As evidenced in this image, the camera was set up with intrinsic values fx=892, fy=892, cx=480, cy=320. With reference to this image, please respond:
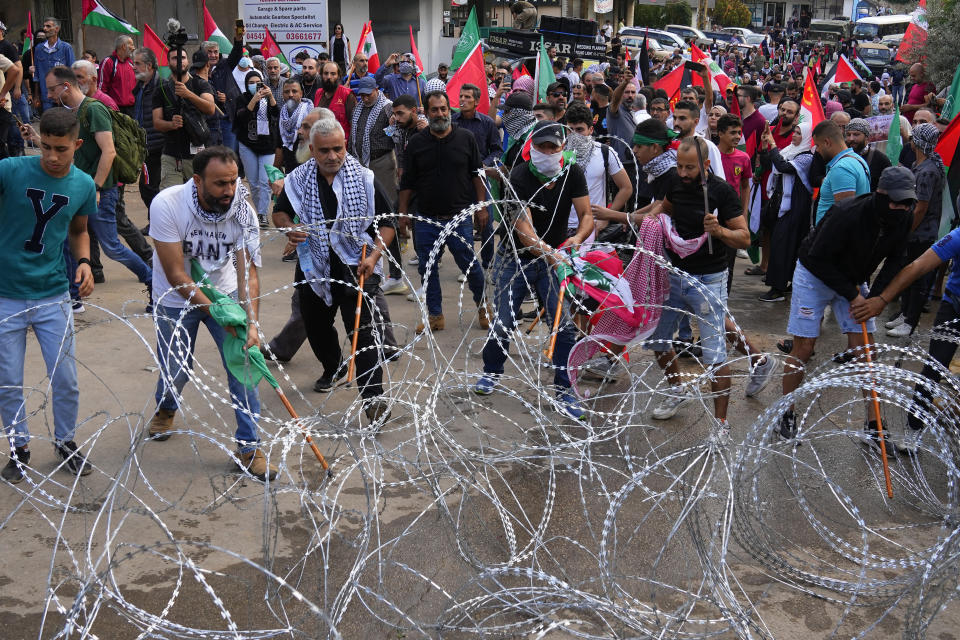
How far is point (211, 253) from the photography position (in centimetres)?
472

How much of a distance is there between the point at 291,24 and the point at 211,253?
12836mm

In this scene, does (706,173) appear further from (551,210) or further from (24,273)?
(24,273)

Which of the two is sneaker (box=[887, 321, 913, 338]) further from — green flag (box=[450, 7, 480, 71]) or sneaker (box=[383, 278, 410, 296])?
green flag (box=[450, 7, 480, 71])

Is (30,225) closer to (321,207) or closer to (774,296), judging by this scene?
(321,207)

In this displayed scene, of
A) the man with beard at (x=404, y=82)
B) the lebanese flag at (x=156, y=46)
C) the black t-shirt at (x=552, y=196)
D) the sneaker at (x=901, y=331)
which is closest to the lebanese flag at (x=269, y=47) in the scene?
the lebanese flag at (x=156, y=46)

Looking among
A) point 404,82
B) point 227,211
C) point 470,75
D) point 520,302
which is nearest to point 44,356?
point 227,211

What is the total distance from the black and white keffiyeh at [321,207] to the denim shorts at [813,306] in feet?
8.58

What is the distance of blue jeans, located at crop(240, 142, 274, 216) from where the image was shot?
397 inches

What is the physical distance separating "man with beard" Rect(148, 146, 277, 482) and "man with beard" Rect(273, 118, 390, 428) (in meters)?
0.46

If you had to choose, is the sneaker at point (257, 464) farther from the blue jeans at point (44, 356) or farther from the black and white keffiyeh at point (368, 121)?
the black and white keffiyeh at point (368, 121)

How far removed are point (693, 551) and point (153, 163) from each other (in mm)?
7274

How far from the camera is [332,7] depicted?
95.7 feet

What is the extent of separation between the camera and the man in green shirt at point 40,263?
446 centimetres

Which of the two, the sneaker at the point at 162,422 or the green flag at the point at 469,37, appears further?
the green flag at the point at 469,37
